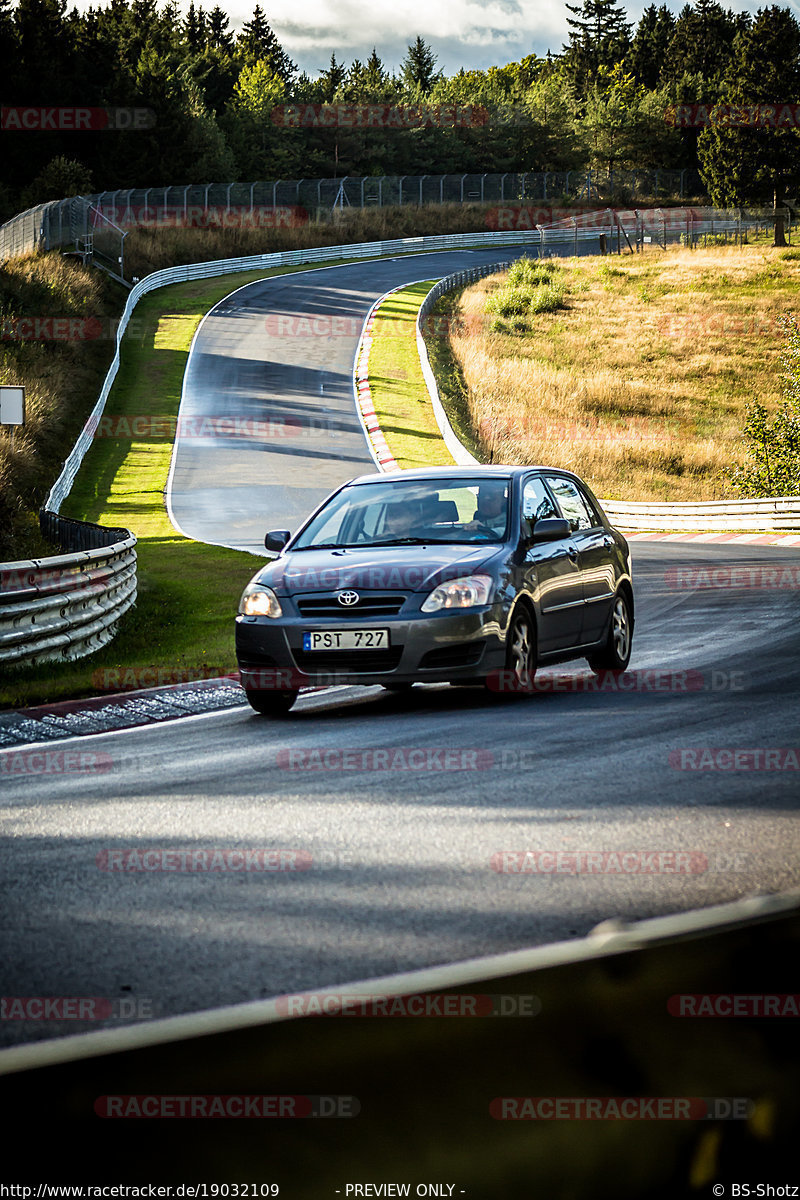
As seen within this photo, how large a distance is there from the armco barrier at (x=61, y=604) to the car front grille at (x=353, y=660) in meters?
3.66

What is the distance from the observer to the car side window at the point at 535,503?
33.6 feet

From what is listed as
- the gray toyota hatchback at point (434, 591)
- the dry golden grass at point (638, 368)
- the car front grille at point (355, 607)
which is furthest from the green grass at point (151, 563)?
the dry golden grass at point (638, 368)

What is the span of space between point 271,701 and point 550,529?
2.40 meters

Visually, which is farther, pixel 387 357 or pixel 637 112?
pixel 637 112

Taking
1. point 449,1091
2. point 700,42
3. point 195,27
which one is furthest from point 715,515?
point 195,27

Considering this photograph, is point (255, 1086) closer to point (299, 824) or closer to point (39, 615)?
point (299, 824)

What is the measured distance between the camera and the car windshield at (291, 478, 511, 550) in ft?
33.1

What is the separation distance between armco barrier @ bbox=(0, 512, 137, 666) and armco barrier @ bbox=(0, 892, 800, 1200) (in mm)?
10343

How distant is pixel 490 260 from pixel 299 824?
2905 inches

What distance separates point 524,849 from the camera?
528 cm

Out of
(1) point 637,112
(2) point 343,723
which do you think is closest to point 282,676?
(2) point 343,723

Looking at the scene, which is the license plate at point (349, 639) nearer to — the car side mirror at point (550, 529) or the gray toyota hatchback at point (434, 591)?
the gray toyota hatchback at point (434, 591)

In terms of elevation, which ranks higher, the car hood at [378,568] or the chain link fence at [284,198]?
the chain link fence at [284,198]

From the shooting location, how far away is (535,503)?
34.8ft
